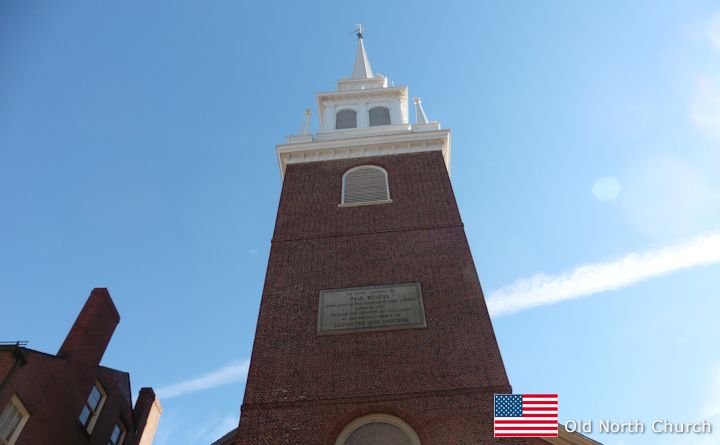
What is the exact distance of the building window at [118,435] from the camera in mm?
18875

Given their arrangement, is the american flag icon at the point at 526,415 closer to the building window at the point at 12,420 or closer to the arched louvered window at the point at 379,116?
the building window at the point at 12,420

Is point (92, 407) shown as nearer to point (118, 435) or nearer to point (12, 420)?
point (118, 435)

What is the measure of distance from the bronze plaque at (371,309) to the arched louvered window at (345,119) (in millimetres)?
10911

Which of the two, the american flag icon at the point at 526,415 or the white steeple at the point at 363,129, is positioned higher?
the white steeple at the point at 363,129

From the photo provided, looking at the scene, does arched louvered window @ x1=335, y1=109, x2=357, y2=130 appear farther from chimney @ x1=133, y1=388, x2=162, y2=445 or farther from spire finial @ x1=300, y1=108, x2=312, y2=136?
chimney @ x1=133, y1=388, x2=162, y2=445

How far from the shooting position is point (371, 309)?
513 inches

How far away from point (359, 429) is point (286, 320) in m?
3.23

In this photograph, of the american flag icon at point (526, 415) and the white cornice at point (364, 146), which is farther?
the white cornice at point (364, 146)

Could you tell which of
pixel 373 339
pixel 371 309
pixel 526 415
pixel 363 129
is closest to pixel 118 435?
pixel 371 309

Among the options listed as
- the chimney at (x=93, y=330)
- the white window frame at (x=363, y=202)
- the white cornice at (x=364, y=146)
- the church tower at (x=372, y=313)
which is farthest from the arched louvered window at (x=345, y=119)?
the chimney at (x=93, y=330)

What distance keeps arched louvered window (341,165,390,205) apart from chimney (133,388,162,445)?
11.7 meters

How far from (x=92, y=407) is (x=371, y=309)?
34.7 ft

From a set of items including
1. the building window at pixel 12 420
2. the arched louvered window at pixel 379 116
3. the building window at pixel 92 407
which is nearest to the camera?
the building window at pixel 12 420

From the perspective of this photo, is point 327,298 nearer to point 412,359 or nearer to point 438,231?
point 412,359
